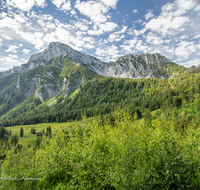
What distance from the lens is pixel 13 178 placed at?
16172 millimetres

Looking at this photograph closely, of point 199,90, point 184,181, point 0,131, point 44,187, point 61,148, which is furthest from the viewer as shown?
point 199,90

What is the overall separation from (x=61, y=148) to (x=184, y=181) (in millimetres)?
15030

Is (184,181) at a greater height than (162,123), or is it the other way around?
(162,123)

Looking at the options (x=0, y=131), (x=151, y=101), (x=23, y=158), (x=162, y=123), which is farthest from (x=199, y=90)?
(x=0, y=131)

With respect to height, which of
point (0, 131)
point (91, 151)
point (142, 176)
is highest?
point (91, 151)

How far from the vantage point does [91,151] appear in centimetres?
1166

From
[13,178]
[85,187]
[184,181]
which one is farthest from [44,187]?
[184,181]

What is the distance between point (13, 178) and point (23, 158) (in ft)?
9.10

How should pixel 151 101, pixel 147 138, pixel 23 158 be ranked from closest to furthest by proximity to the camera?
pixel 147 138
pixel 23 158
pixel 151 101

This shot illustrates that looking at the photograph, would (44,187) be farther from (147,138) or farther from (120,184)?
(147,138)

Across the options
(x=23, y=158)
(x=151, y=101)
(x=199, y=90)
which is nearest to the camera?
(x=23, y=158)

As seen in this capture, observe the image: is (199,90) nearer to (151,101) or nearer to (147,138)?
(151,101)

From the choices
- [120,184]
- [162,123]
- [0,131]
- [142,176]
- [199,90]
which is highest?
[199,90]

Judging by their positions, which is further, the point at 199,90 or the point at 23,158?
the point at 199,90
